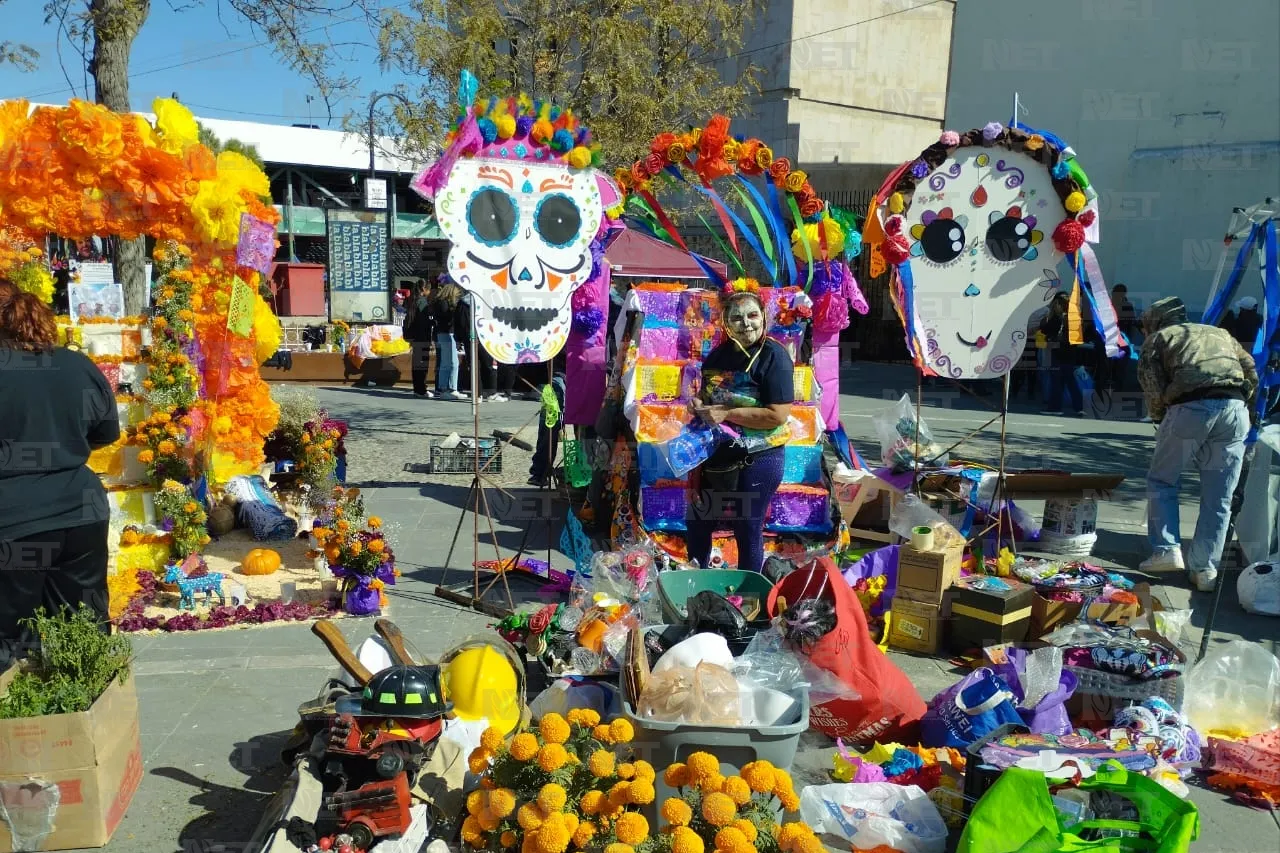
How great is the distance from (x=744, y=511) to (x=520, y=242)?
1.84 m

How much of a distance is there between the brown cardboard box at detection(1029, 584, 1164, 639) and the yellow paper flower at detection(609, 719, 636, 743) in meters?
2.89

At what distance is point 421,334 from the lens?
14.2m

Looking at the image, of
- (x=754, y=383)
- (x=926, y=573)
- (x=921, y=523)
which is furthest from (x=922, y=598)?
(x=754, y=383)

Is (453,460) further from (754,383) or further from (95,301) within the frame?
(754,383)

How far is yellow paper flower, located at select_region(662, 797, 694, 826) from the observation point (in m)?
2.41

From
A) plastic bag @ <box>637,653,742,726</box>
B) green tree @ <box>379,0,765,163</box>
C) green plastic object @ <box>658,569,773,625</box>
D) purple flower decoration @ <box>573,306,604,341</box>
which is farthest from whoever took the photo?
green tree @ <box>379,0,765,163</box>

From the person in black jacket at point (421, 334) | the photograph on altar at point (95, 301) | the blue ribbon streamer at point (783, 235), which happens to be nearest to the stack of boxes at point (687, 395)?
the blue ribbon streamer at point (783, 235)

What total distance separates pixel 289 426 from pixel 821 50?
17088 mm

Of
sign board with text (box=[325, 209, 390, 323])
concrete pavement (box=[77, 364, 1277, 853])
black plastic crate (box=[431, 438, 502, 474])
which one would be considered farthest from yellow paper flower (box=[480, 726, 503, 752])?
sign board with text (box=[325, 209, 390, 323])

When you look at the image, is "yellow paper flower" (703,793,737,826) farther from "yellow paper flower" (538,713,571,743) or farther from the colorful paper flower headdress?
the colorful paper flower headdress

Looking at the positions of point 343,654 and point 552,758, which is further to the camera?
point 343,654

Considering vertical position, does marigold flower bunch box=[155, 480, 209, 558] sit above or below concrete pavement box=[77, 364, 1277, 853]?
above

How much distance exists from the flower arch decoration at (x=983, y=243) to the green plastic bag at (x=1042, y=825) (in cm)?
336

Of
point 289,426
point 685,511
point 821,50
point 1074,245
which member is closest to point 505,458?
point 289,426
